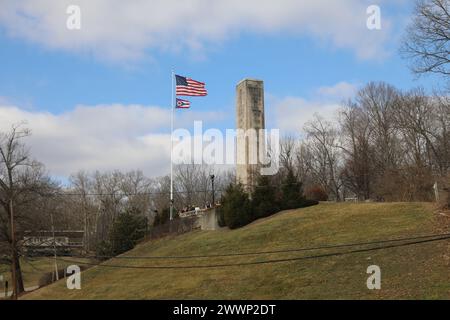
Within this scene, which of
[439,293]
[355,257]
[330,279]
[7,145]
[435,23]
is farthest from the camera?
[7,145]

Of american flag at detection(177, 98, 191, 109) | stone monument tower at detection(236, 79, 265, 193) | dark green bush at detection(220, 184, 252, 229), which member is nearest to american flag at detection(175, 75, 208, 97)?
american flag at detection(177, 98, 191, 109)

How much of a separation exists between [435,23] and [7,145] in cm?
3080

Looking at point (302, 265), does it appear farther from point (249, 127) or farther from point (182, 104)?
point (182, 104)

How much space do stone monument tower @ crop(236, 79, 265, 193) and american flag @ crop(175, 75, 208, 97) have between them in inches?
124

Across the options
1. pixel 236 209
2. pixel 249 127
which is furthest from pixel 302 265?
pixel 249 127

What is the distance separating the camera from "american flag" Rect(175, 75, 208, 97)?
37.6m

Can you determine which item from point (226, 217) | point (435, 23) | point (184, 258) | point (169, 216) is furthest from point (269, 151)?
point (435, 23)

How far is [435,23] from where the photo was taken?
22375 millimetres

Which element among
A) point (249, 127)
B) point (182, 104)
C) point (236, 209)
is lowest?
point (236, 209)

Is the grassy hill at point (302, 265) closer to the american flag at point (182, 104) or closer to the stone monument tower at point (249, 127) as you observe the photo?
the stone monument tower at point (249, 127)

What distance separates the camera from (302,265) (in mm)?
19812

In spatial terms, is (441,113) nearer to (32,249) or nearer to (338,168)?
(338,168)

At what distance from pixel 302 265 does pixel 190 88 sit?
21.4 meters

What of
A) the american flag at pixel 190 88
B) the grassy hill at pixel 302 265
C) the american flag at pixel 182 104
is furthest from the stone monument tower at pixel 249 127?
the grassy hill at pixel 302 265
